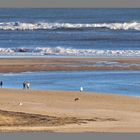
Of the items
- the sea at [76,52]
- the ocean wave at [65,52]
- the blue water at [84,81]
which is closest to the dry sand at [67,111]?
the blue water at [84,81]

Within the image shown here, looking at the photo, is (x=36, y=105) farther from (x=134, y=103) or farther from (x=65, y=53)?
(x=65, y=53)

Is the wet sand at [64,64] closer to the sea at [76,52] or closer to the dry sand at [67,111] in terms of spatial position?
the sea at [76,52]

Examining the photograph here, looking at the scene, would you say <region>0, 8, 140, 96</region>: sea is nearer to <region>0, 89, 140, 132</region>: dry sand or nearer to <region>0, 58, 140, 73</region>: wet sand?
<region>0, 58, 140, 73</region>: wet sand

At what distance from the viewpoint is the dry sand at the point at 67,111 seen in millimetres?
18641

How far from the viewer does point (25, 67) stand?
3591cm

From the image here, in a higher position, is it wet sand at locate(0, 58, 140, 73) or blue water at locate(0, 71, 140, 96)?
wet sand at locate(0, 58, 140, 73)

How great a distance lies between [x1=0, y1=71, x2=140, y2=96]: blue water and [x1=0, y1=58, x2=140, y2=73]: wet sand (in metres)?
1.60

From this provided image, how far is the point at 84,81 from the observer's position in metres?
30.2

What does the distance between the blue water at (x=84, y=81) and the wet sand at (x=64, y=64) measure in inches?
62.9

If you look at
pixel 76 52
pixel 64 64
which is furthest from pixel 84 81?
pixel 76 52

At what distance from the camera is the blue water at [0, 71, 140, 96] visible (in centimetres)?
2802

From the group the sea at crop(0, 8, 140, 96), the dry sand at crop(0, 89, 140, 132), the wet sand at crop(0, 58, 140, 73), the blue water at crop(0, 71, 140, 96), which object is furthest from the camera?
the wet sand at crop(0, 58, 140, 73)

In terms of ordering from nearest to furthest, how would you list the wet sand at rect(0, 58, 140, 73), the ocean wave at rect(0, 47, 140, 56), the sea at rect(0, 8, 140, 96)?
the sea at rect(0, 8, 140, 96) → the wet sand at rect(0, 58, 140, 73) → the ocean wave at rect(0, 47, 140, 56)

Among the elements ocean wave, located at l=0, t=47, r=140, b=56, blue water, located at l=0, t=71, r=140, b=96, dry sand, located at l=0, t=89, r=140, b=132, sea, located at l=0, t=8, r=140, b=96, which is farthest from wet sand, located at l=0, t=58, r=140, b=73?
dry sand, located at l=0, t=89, r=140, b=132
